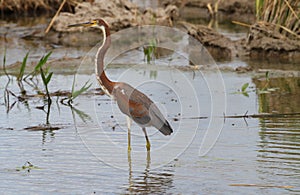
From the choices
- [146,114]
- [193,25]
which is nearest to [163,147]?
[146,114]

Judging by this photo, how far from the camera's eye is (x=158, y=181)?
6324 millimetres

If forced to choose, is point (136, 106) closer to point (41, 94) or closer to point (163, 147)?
point (163, 147)

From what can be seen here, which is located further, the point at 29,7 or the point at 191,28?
the point at 29,7

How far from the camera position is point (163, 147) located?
748 centimetres

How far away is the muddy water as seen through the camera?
242 inches

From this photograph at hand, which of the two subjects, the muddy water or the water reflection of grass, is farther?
the water reflection of grass

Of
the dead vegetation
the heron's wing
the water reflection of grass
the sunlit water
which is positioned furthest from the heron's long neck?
the dead vegetation

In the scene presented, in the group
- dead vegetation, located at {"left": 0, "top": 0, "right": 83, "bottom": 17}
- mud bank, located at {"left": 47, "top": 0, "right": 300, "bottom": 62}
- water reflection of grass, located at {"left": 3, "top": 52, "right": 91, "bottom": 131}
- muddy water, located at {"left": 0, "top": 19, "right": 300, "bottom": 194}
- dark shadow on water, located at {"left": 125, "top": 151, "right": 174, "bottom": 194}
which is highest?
dead vegetation, located at {"left": 0, "top": 0, "right": 83, "bottom": 17}

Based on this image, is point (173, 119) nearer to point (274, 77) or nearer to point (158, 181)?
point (158, 181)

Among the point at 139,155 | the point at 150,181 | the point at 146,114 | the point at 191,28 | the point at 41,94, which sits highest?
the point at 191,28

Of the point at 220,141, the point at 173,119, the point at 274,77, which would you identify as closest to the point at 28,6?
the point at 274,77

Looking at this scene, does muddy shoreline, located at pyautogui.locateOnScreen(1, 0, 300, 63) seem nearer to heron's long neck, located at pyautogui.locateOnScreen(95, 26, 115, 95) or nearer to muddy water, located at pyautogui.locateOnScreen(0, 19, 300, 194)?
muddy water, located at pyautogui.locateOnScreen(0, 19, 300, 194)

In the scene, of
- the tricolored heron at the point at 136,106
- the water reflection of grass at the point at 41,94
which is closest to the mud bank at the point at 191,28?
the water reflection of grass at the point at 41,94

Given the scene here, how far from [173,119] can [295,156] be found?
206 cm
